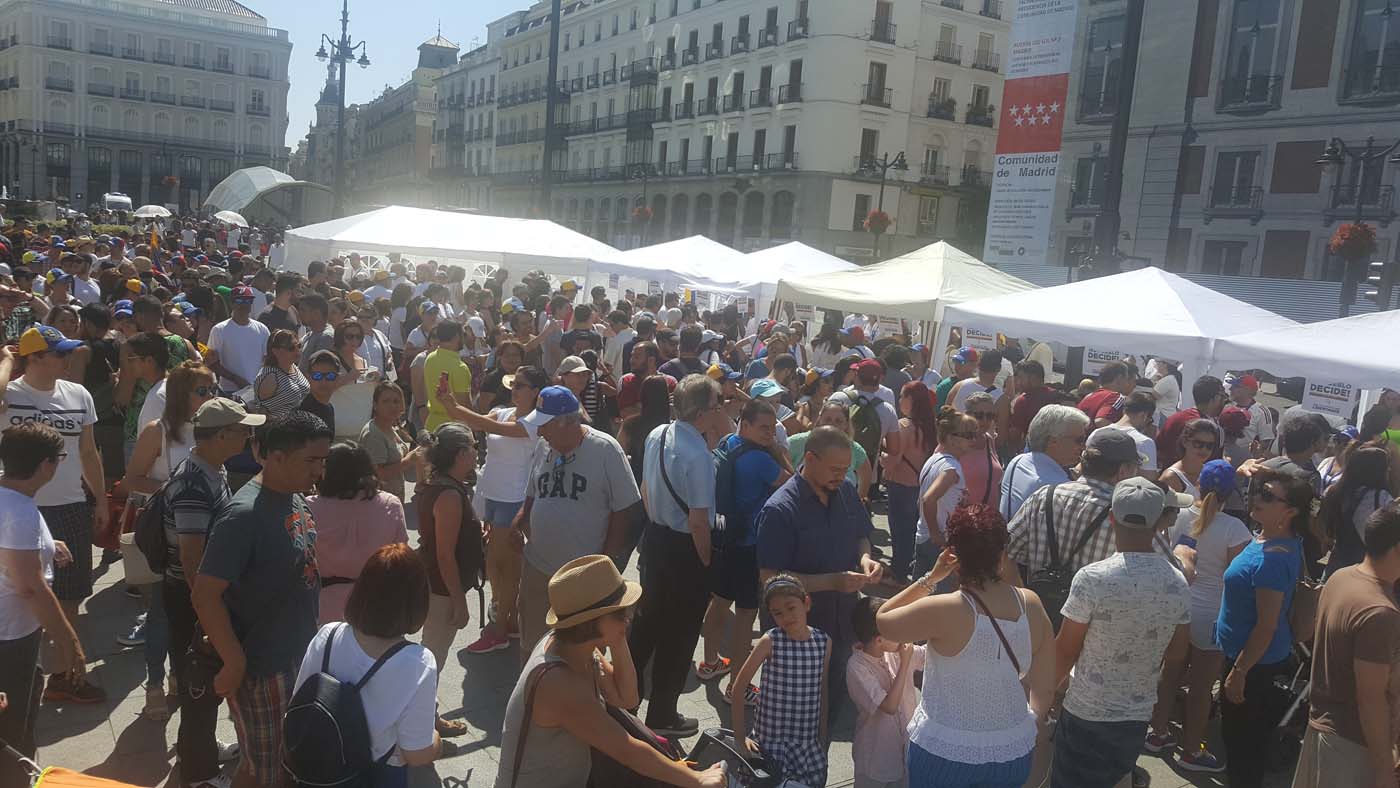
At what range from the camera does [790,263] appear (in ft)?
51.9

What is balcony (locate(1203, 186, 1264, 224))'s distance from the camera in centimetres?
2672

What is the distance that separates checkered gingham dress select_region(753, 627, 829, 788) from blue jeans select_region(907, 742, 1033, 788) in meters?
0.52

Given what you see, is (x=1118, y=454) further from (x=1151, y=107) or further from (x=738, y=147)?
(x=738, y=147)

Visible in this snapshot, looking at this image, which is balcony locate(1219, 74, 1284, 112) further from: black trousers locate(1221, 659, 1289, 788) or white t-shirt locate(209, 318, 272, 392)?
white t-shirt locate(209, 318, 272, 392)

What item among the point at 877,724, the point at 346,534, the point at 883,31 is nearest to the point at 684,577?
the point at 877,724

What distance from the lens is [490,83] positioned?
72.1 meters

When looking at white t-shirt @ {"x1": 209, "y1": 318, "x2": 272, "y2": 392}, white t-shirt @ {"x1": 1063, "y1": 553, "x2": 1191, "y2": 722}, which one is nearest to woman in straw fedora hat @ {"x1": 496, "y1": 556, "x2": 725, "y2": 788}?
white t-shirt @ {"x1": 1063, "y1": 553, "x2": 1191, "y2": 722}

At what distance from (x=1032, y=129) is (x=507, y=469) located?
14.2 meters

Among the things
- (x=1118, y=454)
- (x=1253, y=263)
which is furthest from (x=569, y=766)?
(x=1253, y=263)

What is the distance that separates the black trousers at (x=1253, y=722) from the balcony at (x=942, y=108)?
43.7 m

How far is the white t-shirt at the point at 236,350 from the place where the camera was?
710 centimetres

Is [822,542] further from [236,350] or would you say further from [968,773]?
[236,350]

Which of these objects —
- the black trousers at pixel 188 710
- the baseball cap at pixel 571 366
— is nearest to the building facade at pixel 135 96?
the baseball cap at pixel 571 366

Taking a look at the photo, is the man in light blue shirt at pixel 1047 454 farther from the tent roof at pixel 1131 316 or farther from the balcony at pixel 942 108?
the balcony at pixel 942 108
